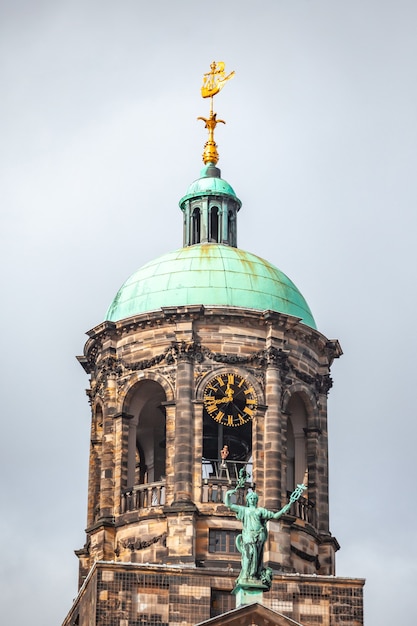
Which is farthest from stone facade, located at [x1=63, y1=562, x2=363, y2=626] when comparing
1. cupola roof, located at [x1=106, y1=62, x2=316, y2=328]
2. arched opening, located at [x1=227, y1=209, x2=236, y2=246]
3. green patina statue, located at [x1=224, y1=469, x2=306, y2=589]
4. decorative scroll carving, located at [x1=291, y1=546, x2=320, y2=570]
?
arched opening, located at [x1=227, y1=209, x2=236, y2=246]

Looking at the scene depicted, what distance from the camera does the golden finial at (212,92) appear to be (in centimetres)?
8219

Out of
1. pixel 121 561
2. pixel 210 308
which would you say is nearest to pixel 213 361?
pixel 210 308

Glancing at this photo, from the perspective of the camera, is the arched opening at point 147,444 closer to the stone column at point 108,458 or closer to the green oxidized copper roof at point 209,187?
the stone column at point 108,458

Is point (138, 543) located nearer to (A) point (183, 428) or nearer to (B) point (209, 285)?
(A) point (183, 428)

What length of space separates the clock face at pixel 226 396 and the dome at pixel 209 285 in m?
2.35

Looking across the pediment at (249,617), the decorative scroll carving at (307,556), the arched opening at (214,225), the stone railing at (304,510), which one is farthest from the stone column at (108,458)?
the pediment at (249,617)

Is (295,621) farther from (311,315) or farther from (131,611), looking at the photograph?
(311,315)

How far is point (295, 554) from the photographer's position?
248 ft

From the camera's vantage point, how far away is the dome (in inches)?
3066

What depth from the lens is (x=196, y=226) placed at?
8106 centimetres

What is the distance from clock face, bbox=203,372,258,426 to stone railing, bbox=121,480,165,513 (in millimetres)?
2604

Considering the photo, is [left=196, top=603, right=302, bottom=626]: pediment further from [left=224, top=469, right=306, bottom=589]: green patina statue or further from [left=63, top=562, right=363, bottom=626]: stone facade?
[left=63, top=562, right=363, bottom=626]: stone facade

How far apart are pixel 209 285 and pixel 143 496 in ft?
22.3

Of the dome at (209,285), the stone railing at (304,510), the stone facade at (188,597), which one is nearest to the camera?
the stone facade at (188,597)
